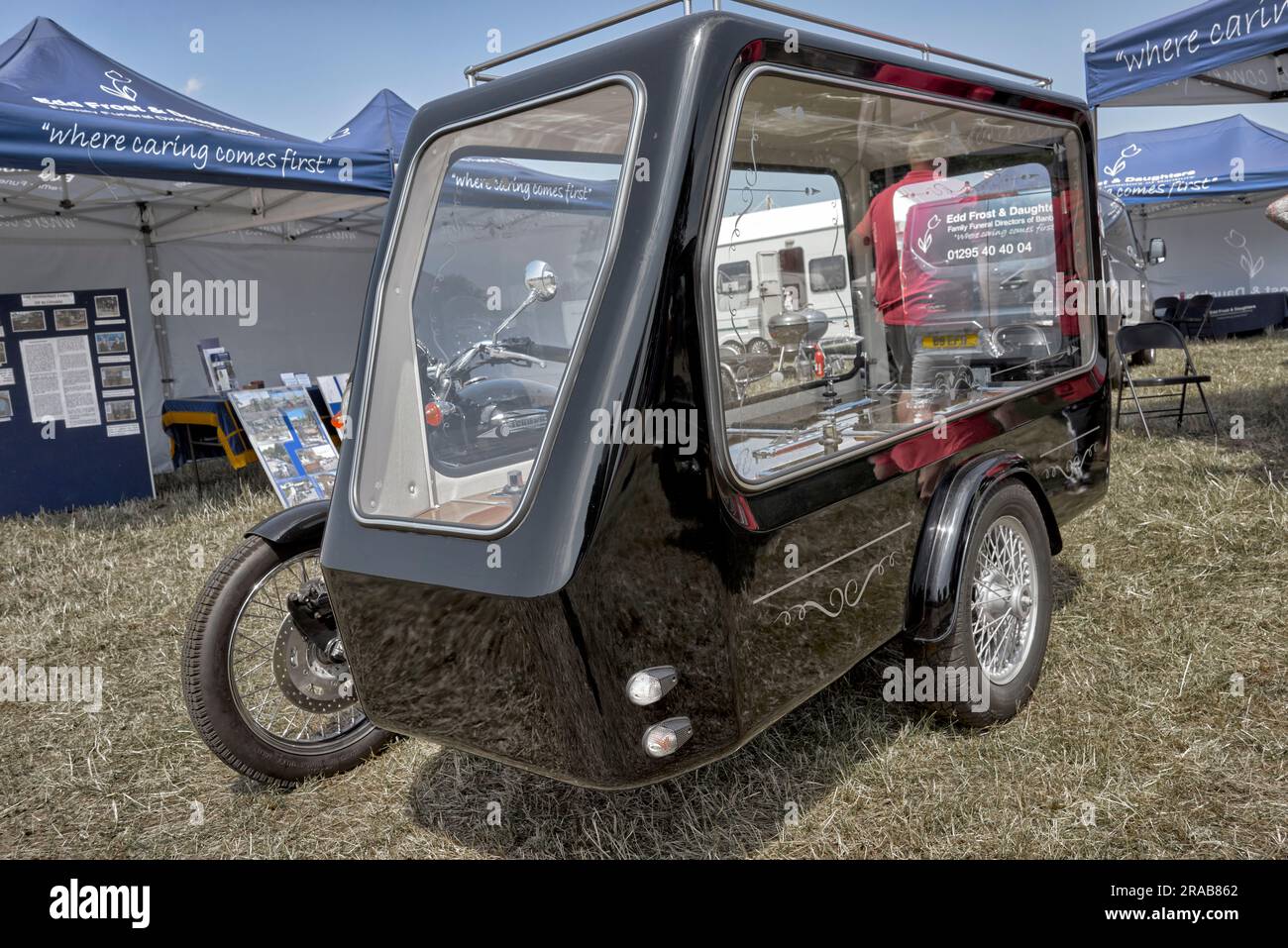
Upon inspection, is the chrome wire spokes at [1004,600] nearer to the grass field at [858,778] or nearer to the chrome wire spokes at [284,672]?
the grass field at [858,778]

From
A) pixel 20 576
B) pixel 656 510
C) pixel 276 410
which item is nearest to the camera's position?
pixel 656 510

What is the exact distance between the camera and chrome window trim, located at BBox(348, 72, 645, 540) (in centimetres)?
212

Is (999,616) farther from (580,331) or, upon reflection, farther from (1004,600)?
(580,331)

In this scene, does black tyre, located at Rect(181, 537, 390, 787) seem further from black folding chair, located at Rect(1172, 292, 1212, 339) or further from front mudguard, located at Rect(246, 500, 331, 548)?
black folding chair, located at Rect(1172, 292, 1212, 339)

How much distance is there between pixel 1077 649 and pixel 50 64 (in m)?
7.57

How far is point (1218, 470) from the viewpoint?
6277 mm

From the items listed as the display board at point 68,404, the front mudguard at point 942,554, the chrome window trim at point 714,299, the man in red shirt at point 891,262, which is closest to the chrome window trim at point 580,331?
the chrome window trim at point 714,299

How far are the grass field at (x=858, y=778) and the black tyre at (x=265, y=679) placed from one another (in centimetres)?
11

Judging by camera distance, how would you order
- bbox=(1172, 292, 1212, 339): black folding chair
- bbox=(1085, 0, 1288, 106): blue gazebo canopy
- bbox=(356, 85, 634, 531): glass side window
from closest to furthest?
1. bbox=(356, 85, 634, 531): glass side window
2. bbox=(1085, 0, 1288, 106): blue gazebo canopy
3. bbox=(1172, 292, 1212, 339): black folding chair

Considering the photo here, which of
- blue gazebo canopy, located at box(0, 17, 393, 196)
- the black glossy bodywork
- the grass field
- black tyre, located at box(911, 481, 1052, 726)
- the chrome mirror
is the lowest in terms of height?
the grass field

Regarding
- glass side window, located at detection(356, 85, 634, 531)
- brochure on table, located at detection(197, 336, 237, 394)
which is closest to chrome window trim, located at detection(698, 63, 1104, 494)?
glass side window, located at detection(356, 85, 634, 531)

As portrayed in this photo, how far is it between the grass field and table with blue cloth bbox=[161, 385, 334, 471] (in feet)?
11.3
